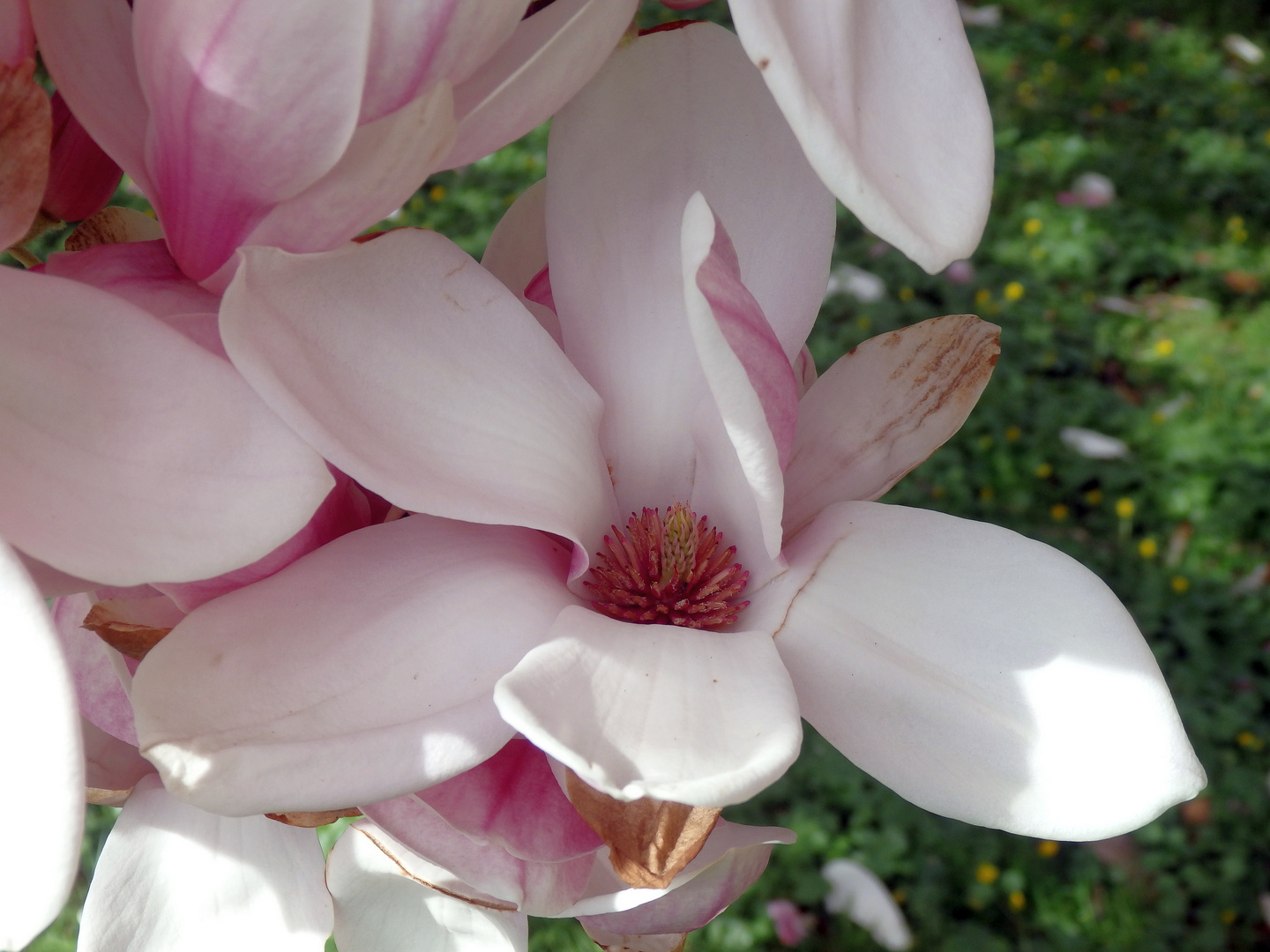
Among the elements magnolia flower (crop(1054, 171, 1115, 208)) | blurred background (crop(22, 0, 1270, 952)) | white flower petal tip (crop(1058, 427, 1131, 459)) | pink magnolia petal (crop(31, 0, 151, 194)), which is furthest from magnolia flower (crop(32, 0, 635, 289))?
magnolia flower (crop(1054, 171, 1115, 208))

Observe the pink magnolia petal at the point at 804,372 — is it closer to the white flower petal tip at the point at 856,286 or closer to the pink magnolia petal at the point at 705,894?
the pink magnolia petal at the point at 705,894

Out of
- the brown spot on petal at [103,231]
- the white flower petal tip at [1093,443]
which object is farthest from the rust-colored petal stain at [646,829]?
the white flower petal tip at [1093,443]

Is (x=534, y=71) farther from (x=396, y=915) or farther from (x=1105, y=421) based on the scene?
(x=1105, y=421)

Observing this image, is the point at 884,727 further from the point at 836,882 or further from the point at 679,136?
the point at 836,882

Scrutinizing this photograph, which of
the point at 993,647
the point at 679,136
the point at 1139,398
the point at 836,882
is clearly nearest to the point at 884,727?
the point at 993,647

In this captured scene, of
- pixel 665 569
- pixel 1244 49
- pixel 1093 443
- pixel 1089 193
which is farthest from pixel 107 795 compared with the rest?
pixel 1244 49

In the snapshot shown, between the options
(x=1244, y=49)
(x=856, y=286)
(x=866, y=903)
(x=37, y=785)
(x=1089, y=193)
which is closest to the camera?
(x=37, y=785)
